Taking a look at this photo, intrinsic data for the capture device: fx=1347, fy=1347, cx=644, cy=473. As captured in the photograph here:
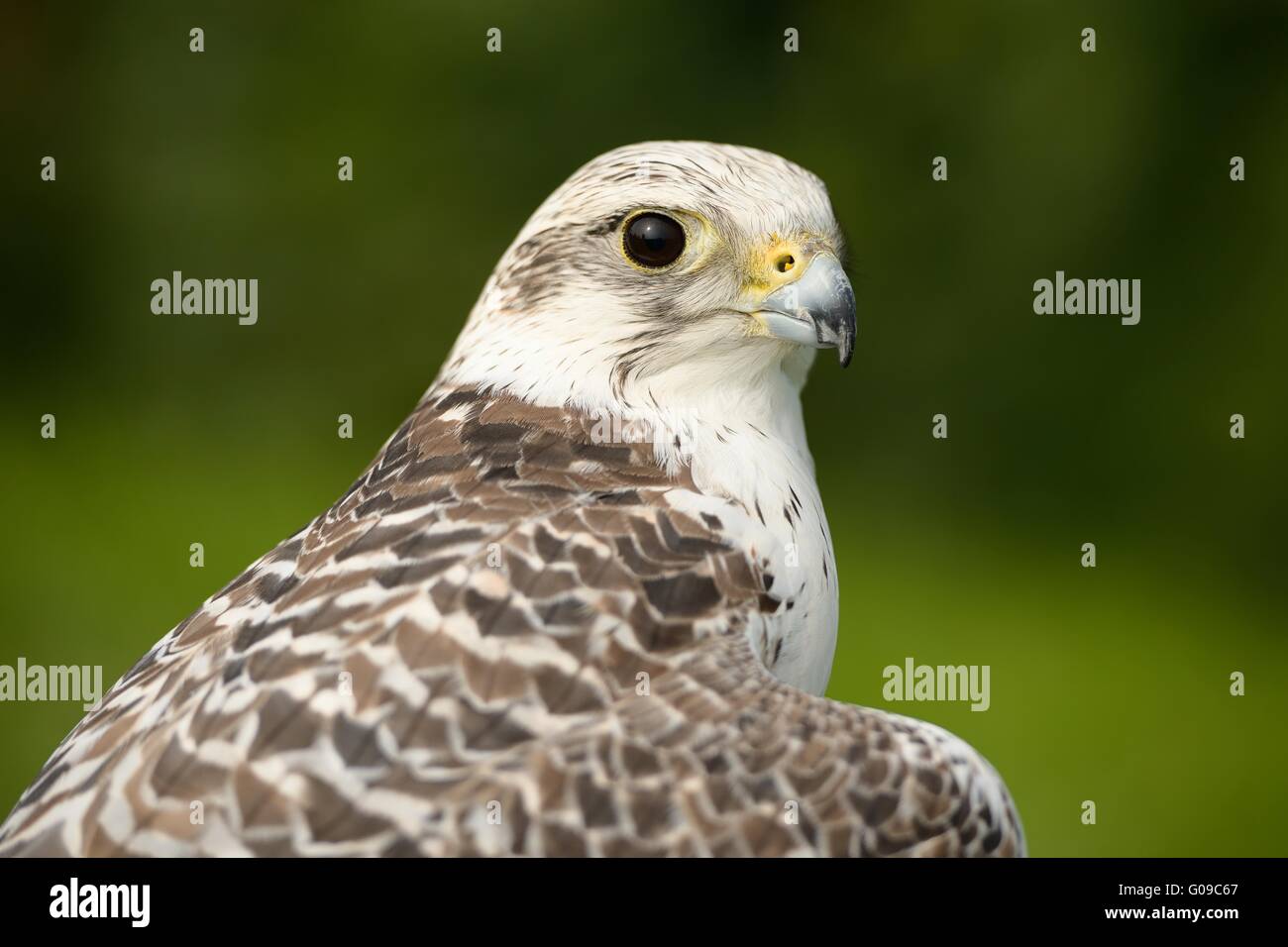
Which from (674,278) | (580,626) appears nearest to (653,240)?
(674,278)

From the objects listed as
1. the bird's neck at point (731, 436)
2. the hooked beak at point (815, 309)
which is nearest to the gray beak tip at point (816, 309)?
the hooked beak at point (815, 309)

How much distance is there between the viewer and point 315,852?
5.11ft

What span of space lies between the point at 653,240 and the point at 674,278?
68mm

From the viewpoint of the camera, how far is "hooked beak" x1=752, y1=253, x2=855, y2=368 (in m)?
2.04

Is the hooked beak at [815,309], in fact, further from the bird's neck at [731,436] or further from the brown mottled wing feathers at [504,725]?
the brown mottled wing feathers at [504,725]

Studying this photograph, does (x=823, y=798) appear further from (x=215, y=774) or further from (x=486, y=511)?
(x=215, y=774)

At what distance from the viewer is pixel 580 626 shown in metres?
1.74

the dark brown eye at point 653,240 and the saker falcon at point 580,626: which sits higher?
the dark brown eye at point 653,240

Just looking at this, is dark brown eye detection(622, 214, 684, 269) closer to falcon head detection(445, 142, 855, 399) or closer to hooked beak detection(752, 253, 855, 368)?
falcon head detection(445, 142, 855, 399)

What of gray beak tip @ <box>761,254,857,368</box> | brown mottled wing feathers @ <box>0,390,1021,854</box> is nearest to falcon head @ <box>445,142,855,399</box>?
gray beak tip @ <box>761,254,857,368</box>

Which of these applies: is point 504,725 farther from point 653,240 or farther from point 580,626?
point 653,240

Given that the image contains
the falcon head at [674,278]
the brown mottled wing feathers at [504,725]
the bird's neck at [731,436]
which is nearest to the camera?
the brown mottled wing feathers at [504,725]

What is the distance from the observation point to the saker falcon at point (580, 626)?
1.60m

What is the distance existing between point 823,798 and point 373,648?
0.59m
